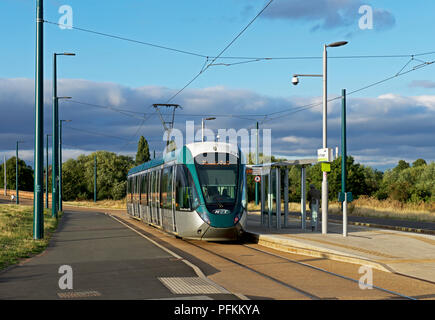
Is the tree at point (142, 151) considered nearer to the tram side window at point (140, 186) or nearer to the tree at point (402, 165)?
the tree at point (402, 165)

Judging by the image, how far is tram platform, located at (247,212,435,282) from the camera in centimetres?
1324

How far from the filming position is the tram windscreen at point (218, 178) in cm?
1889

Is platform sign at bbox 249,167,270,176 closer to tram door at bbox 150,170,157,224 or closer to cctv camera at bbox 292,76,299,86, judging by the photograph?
cctv camera at bbox 292,76,299,86

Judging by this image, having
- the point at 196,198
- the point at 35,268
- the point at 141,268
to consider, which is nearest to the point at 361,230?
the point at 196,198

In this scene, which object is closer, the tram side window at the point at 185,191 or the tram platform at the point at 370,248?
the tram platform at the point at 370,248

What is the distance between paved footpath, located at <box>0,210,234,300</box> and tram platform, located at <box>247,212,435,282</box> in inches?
153

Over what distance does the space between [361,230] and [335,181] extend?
37.9m

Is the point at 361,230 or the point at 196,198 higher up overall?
the point at 196,198

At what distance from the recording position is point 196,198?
62.1 ft

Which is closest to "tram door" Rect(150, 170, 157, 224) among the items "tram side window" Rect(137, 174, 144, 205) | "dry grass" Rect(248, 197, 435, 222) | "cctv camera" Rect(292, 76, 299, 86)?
"tram side window" Rect(137, 174, 144, 205)

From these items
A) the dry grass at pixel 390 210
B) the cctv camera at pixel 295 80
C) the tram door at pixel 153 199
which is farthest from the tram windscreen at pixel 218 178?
the dry grass at pixel 390 210

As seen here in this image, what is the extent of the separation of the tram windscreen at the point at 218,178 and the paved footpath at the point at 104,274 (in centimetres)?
249

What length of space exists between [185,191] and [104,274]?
Answer: 7.72 metres
